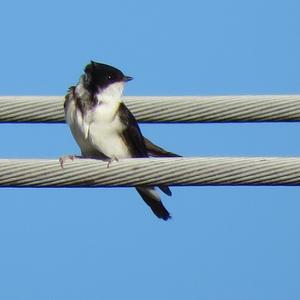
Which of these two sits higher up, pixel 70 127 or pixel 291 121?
pixel 70 127

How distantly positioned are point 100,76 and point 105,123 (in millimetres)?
266

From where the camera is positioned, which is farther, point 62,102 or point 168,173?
point 62,102

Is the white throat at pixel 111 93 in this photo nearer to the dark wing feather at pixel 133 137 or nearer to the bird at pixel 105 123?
the bird at pixel 105 123

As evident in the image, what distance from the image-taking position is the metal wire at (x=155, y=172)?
15.7 feet

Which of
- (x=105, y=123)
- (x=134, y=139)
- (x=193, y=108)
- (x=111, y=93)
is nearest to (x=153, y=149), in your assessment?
(x=134, y=139)

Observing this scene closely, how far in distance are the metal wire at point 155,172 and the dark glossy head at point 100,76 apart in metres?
2.03

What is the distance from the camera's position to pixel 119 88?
22.5 feet

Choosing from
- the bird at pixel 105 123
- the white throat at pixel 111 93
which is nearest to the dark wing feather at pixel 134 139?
the bird at pixel 105 123

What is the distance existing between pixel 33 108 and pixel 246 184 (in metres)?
1.34

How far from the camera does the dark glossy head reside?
687 cm

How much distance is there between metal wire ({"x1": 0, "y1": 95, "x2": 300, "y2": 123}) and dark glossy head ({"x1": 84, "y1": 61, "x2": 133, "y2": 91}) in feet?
2.88

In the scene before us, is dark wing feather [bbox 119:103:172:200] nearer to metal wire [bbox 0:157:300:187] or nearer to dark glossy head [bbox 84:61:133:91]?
dark glossy head [bbox 84:61:133:91]

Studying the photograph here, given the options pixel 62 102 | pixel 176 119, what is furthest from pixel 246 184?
pixel 62 102

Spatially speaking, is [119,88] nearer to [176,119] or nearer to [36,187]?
[176,119]
